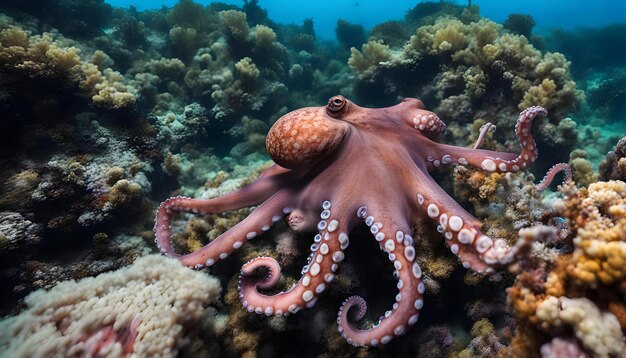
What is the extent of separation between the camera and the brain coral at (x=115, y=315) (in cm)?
241

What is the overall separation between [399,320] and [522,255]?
1048 mm

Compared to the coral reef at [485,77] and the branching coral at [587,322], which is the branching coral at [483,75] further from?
the branching coral at [587,322]

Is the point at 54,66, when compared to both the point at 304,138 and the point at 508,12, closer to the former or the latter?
the point at 304,138

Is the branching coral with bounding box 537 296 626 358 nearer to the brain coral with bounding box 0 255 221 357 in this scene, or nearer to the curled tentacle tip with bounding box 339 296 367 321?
the curled tentacle tip with bounding box 339 296 367 321

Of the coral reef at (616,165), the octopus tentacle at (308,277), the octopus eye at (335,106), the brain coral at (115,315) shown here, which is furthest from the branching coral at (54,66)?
the coral reef at (616,165)

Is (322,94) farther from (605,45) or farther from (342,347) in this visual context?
(605,45)

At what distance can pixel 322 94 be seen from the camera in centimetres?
1127

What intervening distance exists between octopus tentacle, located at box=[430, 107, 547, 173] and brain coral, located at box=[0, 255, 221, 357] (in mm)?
2840

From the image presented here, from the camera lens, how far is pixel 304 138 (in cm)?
325

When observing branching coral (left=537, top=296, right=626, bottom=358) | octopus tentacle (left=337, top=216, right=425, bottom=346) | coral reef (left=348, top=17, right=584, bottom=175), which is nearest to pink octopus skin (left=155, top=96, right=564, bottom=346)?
octopus tentacle (left=337, top=216, right=425, bottom=346)

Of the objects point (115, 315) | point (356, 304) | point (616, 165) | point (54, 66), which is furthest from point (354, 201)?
point (54, 66)

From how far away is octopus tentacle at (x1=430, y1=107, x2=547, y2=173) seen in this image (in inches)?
124

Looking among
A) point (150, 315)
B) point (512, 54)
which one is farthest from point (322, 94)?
point (150, 315)

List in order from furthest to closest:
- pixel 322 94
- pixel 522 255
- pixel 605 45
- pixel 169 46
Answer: pixel 605 45, pixel 322 94, pixel 169 46, pixel 522 255
